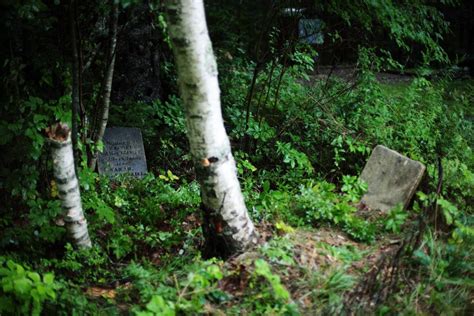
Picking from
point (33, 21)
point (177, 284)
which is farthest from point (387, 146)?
point (33, 21)

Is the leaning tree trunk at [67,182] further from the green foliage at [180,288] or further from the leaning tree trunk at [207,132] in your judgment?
the leaning tree trunk at [207,132]

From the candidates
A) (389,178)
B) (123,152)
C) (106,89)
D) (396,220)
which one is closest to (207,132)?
(396,220)

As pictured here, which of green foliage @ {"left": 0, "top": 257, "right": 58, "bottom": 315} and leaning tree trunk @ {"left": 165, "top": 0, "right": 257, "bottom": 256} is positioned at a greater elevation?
leaning tree trunk @ {"left": 165, "top": 0, "right": 257, "bottom": 256}

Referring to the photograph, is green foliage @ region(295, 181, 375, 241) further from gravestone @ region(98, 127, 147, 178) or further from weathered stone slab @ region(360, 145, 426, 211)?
gravestone @ region(98, 127, 147, 178)

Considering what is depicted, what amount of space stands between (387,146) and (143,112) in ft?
9.90

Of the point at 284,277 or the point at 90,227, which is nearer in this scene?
the point at 284,277

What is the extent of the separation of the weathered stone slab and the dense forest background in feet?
0.55

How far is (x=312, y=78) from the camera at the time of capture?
9625 millimetres

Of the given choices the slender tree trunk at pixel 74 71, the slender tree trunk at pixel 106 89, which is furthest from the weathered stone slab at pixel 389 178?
the slender tree trunk at pixel 74 71

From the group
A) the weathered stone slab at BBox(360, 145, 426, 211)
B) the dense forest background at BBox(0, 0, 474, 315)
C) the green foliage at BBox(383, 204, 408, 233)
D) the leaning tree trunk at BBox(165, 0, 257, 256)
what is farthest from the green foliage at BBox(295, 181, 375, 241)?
the leaning tree trunk at BBox(165, 0, 257, 256)

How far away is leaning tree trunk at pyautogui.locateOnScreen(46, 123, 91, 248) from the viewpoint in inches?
148

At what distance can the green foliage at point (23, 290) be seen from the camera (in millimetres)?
2895

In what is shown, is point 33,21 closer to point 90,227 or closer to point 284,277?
point 90,227

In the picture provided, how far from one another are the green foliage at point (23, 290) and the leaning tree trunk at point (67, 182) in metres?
0.91
